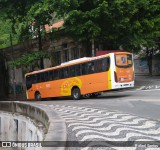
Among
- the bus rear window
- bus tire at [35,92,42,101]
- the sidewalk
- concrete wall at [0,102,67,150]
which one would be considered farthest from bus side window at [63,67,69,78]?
the sidewalk

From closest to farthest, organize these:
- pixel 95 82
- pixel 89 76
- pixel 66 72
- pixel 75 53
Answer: pixel 95 82, pixel 89 76, pixel 66 72, pixel 75 53

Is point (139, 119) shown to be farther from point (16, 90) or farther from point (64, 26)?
point (16, 90)

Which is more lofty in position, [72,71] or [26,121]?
[72,71]

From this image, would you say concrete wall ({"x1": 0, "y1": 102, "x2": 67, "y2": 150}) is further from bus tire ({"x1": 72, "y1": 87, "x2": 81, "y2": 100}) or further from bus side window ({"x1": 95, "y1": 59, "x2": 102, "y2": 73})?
bus side window ({"x1": 95, "y1": 59, "x2": 102, "y2": 73})

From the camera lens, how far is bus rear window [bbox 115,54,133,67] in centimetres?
2384

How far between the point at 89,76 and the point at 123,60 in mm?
2508

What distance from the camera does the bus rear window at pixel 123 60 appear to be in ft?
78.2

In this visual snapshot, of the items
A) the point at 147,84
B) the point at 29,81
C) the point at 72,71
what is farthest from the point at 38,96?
the point at 147,84

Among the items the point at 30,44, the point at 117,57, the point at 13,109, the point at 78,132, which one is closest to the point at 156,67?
the point at 30,44

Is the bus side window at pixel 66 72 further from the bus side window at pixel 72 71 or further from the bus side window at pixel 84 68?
the bus side window at pixel 84 68

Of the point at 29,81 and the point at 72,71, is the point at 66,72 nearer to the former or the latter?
the point at 72,71

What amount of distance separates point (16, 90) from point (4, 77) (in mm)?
5614

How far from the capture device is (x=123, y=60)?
2430 cm

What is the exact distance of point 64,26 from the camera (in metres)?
31.6
